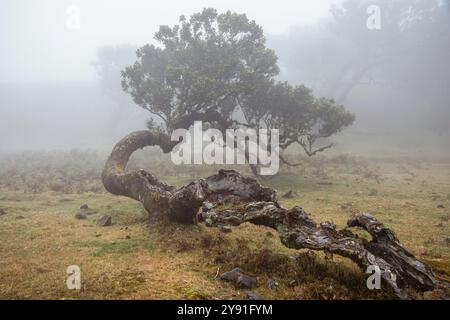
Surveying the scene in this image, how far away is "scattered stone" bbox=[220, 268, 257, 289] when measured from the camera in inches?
341

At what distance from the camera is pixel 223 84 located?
27.8 meters

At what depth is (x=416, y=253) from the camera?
38.3ft

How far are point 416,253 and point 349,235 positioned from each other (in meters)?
3.63

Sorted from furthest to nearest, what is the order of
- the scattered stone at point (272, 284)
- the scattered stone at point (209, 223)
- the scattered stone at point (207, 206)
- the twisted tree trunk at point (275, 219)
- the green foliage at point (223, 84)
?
the green foliage at point (223, 84) → the scattered stone at point (207, 206) → the scattered stone at point (209, 223) → the scattered stone at point (272, 284) → the twisted tree trunk at point (275, 219)

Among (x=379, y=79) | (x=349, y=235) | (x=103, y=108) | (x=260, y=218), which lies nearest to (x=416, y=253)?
(x=349, y=235)

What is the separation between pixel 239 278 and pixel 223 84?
68.2 ft

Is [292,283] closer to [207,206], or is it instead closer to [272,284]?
[272,284]

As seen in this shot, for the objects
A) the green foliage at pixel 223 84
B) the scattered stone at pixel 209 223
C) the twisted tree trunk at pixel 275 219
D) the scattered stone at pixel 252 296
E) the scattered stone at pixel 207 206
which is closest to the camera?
the scattered stone at pixel 252 296

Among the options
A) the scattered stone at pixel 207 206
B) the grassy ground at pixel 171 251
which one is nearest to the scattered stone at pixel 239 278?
the grassy ground at pixel 171 251

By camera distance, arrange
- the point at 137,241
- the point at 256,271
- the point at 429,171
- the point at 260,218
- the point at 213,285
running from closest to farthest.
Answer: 1. the point at 213,285
2. the point at 256,271
3. the point at 260,218
4. the point at 137,241
5. the point at 429,171

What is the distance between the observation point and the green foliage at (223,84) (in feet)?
91.2

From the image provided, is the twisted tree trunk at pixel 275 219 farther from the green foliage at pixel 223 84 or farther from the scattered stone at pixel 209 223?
the green foliage at pixel 223 84

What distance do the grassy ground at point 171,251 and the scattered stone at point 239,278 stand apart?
199 mm
